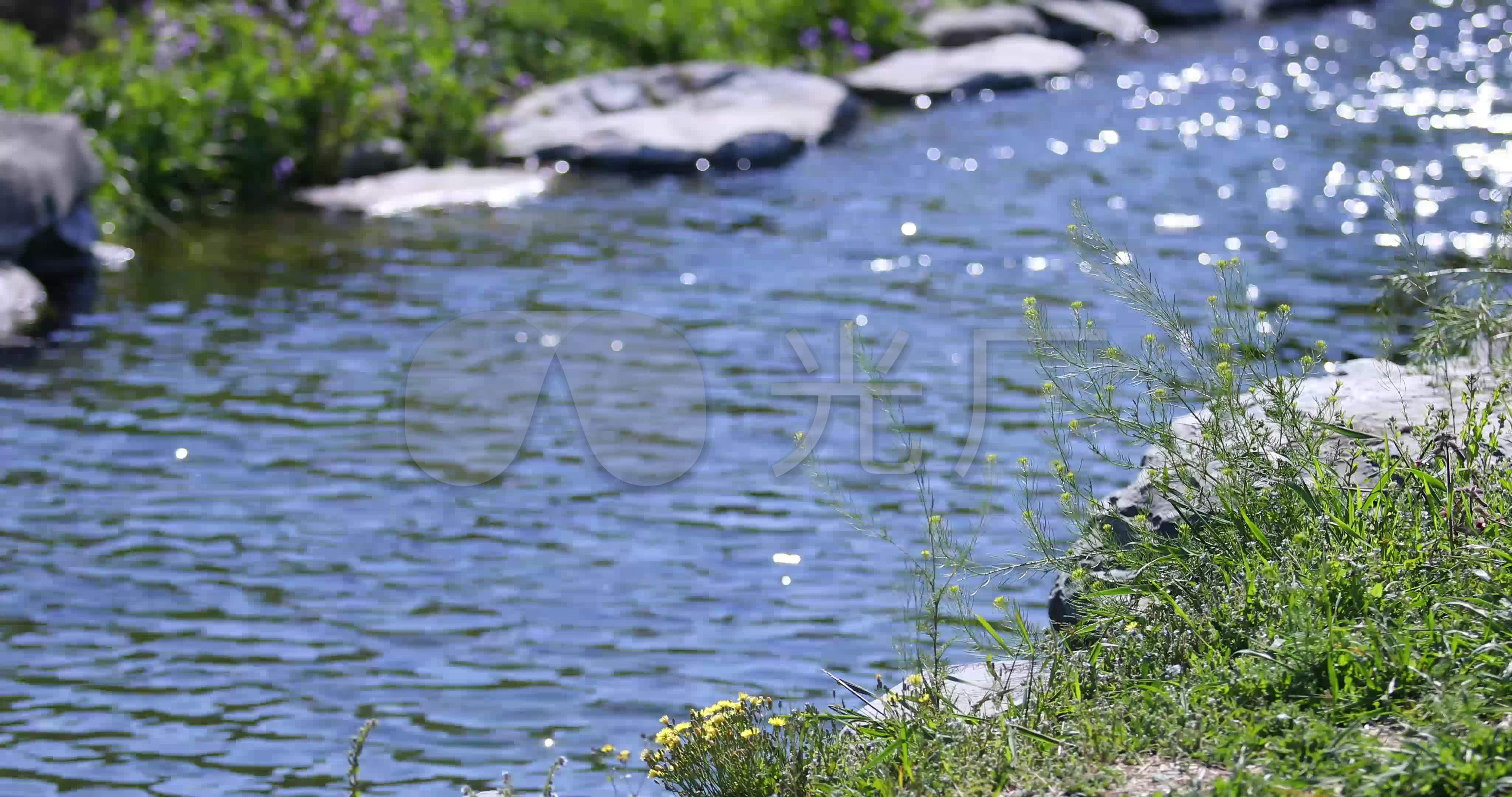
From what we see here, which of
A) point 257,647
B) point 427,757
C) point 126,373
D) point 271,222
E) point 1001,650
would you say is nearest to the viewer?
point 1001,650

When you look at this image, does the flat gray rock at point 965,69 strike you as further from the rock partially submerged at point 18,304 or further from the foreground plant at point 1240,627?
the foreground plant at point 1240,627

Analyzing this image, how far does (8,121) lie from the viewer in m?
11.2

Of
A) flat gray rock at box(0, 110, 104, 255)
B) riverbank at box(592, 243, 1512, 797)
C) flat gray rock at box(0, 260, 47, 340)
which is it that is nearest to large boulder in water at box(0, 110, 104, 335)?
flat gray rock at box(0, 110, 104, 255)

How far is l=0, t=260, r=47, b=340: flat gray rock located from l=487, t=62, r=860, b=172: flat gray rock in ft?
16.8

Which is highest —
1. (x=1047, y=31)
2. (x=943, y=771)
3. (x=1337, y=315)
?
(x=1047, y=31)

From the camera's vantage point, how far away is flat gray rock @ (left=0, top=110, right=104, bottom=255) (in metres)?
10.9

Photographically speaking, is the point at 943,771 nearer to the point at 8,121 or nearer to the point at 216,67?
the point at 8,121

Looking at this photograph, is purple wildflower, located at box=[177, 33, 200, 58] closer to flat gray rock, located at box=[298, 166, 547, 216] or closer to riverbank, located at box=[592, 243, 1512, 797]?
flat gray rock, located at box=[298, 166, 547, 216]

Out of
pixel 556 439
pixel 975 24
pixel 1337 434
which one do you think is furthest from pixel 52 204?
pixel 975 24

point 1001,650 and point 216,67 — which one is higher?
point 216,67

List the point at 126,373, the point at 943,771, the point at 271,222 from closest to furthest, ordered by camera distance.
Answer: the point at 943,771 → the point at 126,373 → the point at 271,222

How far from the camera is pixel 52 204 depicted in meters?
11.3

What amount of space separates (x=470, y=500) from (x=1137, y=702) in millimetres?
4485

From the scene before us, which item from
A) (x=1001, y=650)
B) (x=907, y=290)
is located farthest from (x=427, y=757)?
(x=907, y=290)
